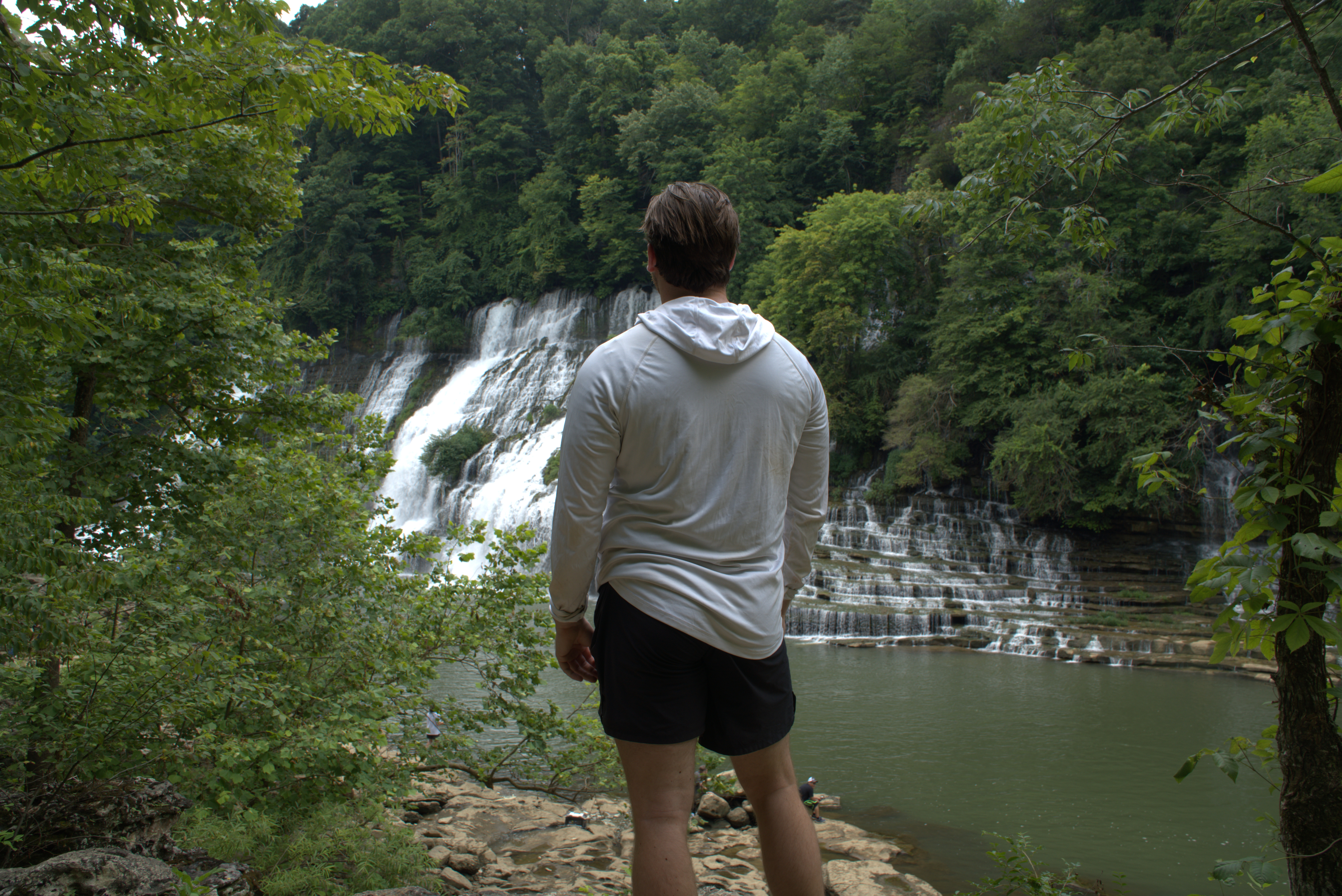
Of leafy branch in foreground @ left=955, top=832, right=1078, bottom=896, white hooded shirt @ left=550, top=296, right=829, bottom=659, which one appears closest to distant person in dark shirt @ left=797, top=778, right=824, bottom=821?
leafy branch in foreground @ left=955, top=832, right=1078, bottom=896

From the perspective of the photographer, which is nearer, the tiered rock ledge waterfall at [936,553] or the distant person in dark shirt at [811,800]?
the distant person in dark shirt at [811,800]

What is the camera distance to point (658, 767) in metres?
1.51

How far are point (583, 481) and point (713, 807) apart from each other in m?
5.15

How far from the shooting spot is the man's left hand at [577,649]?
164cm

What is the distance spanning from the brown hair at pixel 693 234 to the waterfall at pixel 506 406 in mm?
18115

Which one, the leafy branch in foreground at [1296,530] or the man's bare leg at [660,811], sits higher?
the leafy branch in foreground at [1296,530]

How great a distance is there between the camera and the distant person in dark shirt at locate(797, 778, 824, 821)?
592cm

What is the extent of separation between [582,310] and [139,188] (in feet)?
100

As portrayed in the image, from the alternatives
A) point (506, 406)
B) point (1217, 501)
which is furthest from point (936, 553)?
point (506, 406)

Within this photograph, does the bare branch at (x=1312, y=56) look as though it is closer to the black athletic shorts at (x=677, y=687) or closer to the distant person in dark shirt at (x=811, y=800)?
the black athletic shorts at (x=677, y=687)

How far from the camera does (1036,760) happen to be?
25.2 ft

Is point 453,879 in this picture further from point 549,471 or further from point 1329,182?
point 549,471

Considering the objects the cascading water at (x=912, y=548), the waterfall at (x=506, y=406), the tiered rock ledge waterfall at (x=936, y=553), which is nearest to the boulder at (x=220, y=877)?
the tiered rock ledge waterfall at (x=936, y=553)

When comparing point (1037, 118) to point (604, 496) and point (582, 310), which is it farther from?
point (582, 310)
